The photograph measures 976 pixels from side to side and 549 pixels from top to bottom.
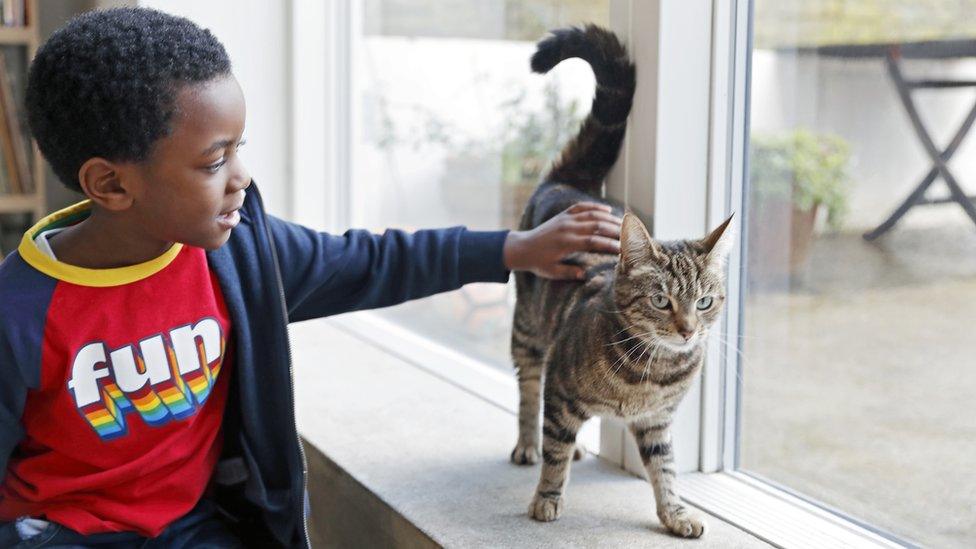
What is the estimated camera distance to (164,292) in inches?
46.0

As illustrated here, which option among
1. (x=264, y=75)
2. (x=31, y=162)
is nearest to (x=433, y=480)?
(x=264, y=75)

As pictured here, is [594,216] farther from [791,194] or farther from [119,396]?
[119,396]

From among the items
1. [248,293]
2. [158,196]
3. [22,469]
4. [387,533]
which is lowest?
[387,533]

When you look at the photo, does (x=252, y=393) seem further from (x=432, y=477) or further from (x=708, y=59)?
(x=708, y=59)

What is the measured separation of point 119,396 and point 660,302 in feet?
2.04

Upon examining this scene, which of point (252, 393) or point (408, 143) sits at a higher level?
point (408, 143)

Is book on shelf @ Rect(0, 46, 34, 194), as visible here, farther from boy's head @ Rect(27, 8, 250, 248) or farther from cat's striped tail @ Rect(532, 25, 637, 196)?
cat's striped tail @ Rect(532, 25, 637, 196)

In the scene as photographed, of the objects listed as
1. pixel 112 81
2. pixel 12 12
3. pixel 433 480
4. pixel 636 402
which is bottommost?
pixel 433 480

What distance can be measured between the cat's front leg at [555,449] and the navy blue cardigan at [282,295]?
19 centimetres

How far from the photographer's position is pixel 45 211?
2.57 meters

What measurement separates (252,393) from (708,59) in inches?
29.3

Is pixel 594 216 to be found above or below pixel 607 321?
above

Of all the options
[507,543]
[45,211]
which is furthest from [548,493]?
[45,211]

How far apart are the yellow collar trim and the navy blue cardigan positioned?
0.07 m
